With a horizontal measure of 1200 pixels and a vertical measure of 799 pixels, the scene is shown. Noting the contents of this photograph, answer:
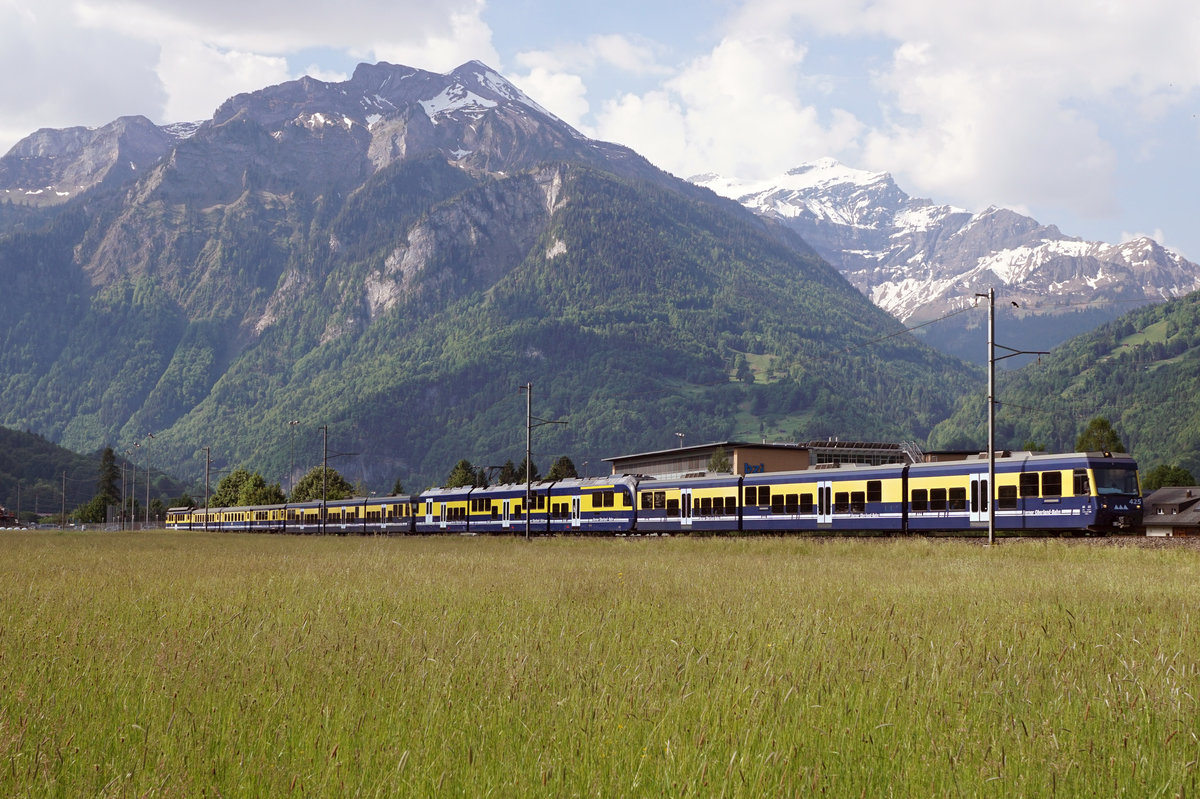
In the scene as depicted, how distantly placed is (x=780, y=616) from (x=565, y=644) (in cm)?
343

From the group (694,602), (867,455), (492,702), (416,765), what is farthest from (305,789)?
(867,455)

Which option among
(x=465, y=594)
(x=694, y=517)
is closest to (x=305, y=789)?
(x=465, y=594)

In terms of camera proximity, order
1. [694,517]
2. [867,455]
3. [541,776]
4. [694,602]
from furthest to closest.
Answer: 1. [867,455]
2. [694,517]
3. [694,602]
4. [541,776]

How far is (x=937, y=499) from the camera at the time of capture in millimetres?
44438

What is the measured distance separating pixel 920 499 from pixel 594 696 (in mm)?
40563

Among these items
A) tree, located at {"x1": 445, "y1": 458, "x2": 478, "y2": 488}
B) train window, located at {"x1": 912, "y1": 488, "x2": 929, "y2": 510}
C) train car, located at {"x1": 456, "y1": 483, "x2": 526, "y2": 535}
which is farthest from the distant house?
tree, located at {"x1": 445, "y1": 458, "x2": 478, "y2": 488}

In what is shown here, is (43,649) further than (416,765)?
Yes

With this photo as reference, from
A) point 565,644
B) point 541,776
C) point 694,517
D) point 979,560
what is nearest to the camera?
point 541,776

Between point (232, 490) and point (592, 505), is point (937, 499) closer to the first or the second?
point (592, 505)

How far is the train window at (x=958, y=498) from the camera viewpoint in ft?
142

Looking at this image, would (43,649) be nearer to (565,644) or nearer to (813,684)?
(565,644)

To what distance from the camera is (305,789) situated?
17.4ft

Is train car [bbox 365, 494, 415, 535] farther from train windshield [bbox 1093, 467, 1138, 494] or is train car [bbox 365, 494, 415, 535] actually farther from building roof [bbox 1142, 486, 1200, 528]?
building roof [bbox 1142, 486, 1200, 528]

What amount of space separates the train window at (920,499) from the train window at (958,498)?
1.39 metres
